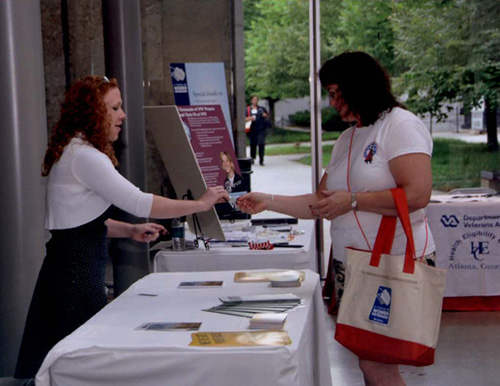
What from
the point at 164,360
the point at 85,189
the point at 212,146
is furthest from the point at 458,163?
the point at 164,360

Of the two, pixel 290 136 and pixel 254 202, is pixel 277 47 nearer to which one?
pixel 290 136

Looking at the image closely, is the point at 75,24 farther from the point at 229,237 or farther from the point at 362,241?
the point at 362,241

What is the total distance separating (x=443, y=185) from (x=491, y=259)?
181 centimetres

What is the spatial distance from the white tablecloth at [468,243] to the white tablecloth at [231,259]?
6.93 ft

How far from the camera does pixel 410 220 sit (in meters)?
2.49

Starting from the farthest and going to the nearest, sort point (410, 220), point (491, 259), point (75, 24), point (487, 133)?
point (487, 133), point (75, 24), point (491, 259), point (410, 220)

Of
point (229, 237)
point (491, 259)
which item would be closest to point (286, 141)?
point (491, 259)

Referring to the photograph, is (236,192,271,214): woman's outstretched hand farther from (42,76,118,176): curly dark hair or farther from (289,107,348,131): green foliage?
(289,107,348,131): green foliage

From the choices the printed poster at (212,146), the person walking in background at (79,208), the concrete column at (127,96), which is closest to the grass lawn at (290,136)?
the printed poster at (212,146)

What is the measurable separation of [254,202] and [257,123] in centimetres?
412

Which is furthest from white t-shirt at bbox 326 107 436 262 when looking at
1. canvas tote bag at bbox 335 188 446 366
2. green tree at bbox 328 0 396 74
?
green tree at bbox 328 0 396 74

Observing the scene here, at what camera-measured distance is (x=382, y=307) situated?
2.37 metres

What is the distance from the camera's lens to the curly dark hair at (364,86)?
257cm

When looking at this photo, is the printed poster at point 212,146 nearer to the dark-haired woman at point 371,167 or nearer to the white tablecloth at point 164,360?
the dark-haired woman at point 371,167
